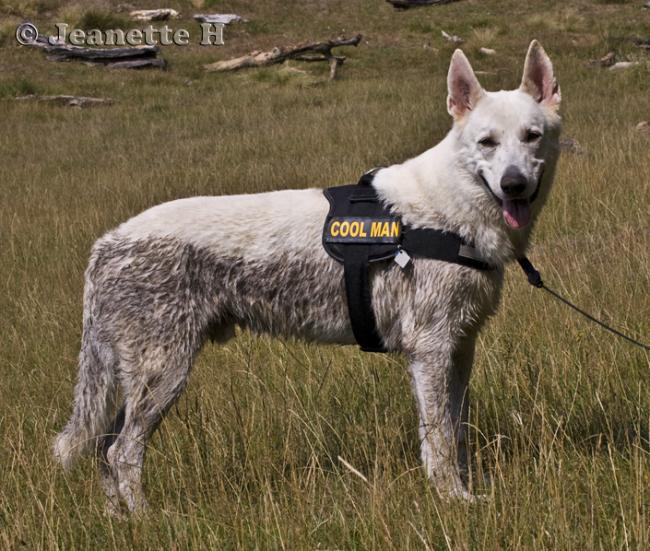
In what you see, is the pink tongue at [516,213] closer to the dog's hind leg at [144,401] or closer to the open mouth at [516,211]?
the open mouth at [516,211]

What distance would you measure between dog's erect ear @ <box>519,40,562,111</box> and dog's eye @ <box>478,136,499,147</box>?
0.36m

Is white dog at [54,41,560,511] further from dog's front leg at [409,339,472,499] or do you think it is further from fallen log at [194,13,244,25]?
fallen log at [194,13,244,25]

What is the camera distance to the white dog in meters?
3.63

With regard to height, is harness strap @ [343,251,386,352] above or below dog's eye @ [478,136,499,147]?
below

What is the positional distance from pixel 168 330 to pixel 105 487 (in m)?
0.71

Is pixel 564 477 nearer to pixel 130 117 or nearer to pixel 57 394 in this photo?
pixel 57 394

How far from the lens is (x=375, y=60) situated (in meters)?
23.2

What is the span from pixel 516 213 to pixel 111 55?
21286mm

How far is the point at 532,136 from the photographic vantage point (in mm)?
3572

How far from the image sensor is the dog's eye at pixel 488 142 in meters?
3.57

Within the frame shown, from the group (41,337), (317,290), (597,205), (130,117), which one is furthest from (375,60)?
(317,290)

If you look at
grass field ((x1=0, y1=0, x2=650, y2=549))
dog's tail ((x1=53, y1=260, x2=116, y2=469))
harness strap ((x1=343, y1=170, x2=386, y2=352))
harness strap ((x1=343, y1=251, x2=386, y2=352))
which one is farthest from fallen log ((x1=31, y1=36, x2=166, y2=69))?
harness strap ((x1=343, y1=251, x2=386, y2=352))

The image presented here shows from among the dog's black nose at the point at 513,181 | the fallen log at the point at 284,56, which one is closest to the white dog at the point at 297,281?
the dog's black nose at the point at 513,181

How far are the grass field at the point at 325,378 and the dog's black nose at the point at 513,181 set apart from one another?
93cm
